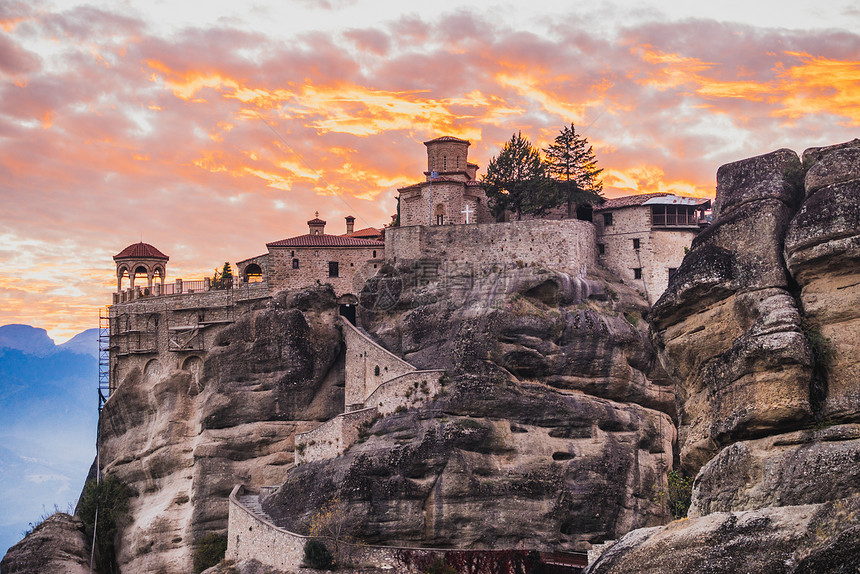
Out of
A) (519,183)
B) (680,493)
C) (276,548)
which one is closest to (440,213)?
(519,183)

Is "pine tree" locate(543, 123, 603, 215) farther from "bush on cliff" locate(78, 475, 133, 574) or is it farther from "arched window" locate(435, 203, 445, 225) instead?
"bush on cliff" locate(78, 475, 133, 574)

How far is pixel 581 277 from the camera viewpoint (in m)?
70.0

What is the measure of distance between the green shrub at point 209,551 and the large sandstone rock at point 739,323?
43.2m

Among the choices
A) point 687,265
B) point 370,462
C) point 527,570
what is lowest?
point 527,570

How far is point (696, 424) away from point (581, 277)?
41.4 metres

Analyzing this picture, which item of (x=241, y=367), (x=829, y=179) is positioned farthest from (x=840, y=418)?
(x=241, y=367)

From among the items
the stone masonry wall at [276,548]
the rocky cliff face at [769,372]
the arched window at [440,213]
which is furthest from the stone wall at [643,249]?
the rocky cliff face at [769,372]

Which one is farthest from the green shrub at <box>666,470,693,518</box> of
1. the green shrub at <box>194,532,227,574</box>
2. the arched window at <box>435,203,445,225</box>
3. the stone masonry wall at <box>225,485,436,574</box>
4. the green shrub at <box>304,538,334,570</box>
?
the green shrub at <box>194,532,227,574</box>

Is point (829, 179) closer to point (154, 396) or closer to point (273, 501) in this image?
point (273, 501)

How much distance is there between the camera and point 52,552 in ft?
238

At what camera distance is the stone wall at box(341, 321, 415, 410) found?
6688 centimetres

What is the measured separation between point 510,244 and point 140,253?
29.3 meters

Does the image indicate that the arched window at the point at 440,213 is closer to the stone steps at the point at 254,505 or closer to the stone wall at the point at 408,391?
the stone wall at the point at 408,391

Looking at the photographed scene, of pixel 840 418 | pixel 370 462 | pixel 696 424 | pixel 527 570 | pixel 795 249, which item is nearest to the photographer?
pixel 840 418
